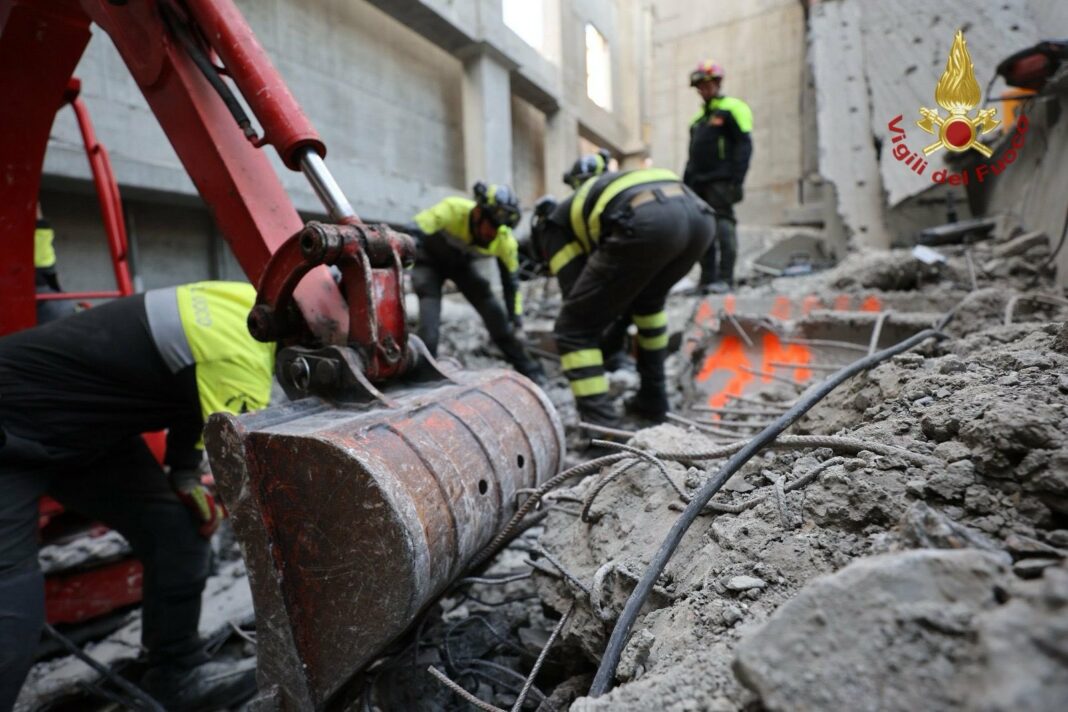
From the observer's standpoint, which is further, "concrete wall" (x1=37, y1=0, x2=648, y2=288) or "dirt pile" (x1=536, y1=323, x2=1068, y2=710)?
"concrete wall" (x1=37, y1=0, x2=648, y2=288)

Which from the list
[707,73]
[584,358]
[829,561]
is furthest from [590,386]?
[707,73]

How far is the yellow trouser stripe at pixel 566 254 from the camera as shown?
3.20m

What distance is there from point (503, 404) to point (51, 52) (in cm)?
200

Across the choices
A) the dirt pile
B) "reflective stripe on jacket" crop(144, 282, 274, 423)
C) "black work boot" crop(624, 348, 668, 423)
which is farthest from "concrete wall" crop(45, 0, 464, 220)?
the dirt pile

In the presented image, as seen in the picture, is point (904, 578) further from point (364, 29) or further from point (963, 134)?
point (364, 29)

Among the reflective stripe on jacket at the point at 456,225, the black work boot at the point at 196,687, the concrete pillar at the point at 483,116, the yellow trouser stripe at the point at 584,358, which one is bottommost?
the black work boot at the point at 196,687

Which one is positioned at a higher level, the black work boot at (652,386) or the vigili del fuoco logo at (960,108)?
the vigili del fuoco logo at (960,108)

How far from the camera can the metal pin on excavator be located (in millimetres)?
1089

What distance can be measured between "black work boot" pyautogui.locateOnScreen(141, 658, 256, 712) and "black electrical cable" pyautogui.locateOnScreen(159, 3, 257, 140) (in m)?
1.83

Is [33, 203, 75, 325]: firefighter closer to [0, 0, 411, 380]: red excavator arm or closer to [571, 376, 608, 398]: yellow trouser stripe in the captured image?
[0, 0, 411, 380]: red excavator arm

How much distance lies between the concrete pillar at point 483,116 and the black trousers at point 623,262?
227 inches

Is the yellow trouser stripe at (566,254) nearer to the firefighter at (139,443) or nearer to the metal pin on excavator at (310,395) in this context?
the metal pin on excavator at (310,395)

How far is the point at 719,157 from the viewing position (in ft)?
16.3

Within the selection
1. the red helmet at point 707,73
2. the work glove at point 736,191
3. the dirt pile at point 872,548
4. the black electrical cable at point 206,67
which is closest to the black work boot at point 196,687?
the dirt pile at point 872,548
